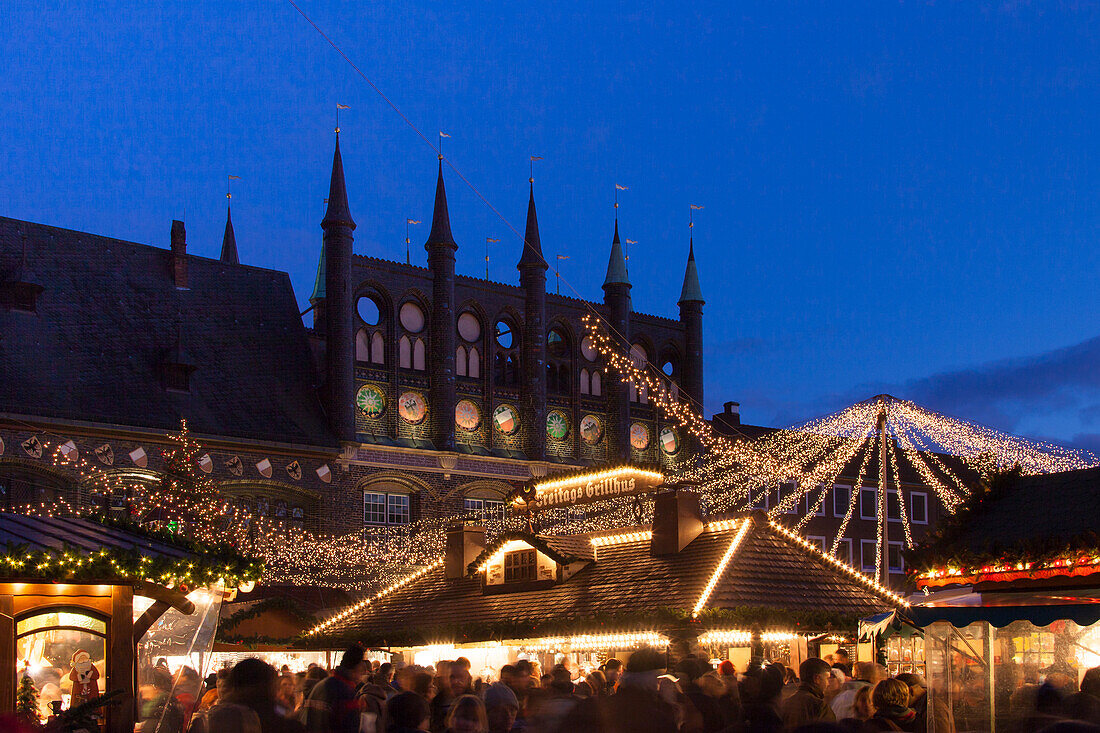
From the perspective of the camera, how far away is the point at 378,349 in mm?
37469

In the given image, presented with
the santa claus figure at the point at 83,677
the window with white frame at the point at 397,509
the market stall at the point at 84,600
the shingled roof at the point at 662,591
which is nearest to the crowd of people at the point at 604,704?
the market stall at the point at 84,600

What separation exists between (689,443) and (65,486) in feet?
67.9

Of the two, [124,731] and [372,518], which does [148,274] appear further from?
[124,731]

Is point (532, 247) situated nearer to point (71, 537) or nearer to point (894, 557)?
point (894, 557)

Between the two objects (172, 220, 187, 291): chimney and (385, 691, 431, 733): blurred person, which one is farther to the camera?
(172, 220, 187, 291): chimney

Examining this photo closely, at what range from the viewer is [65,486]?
3125cm

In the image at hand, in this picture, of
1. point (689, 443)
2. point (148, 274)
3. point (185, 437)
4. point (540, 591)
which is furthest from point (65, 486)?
point (689, 443)

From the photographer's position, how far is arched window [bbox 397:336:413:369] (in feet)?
124

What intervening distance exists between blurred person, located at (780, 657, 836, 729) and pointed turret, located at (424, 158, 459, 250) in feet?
99.6

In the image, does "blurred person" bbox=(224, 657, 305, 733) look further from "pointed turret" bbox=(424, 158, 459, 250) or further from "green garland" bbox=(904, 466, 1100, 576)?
"pointed turret" bbox=(424, 158, 459, 250)

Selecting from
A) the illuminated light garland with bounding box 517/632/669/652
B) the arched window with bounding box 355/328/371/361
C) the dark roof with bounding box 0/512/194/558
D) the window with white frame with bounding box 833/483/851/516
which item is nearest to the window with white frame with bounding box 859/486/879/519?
the window with white frame with bounding box 833/483/851/516

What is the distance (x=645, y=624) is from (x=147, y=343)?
2207cm

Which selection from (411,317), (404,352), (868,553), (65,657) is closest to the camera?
(65,657)

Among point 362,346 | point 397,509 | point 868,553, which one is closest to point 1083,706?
point 397,509
